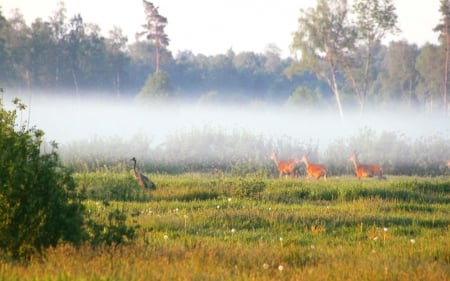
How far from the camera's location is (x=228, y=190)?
19.1 m

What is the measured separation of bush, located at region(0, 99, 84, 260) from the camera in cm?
1012

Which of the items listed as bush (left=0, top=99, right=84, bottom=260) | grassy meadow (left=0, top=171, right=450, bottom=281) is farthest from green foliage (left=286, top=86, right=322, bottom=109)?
bush (left=0, top=99, right=84, bottom=260)

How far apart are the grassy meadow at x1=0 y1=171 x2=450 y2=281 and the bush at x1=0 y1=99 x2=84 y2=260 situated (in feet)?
1.82

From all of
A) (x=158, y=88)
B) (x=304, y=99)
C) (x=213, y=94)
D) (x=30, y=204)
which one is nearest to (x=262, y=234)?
(x=30, y=204)

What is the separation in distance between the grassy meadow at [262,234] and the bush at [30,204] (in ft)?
1.82

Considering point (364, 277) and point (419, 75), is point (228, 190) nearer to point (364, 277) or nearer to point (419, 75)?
point (364, 277)

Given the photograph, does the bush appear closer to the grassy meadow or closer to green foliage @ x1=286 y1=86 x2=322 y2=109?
the grassy meadow

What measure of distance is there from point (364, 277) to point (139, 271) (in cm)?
266

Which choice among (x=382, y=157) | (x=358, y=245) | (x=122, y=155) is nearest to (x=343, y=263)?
(x=358, y=245)

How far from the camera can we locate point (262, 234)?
13039mm

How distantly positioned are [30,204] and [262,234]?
4.44m

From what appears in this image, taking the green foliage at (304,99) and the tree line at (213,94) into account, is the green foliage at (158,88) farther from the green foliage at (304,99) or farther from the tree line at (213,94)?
the green foliage at (304,99)

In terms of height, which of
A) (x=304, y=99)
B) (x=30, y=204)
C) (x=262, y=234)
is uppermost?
(x=304, y=99)

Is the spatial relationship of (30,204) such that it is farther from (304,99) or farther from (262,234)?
(304,99)
